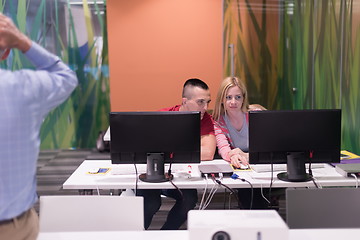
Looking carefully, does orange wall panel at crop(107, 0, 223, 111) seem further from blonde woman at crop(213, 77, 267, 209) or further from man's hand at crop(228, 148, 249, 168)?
man's hand at crop(228, 148, 249, 168)

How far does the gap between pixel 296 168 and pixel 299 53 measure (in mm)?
2622

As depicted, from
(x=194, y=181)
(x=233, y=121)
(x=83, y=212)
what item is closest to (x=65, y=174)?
(x=233, y=121)

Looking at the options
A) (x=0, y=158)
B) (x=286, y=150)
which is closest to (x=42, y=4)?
(x=286, y=150)

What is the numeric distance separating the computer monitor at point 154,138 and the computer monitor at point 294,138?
14.2 inches

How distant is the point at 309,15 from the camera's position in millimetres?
4320

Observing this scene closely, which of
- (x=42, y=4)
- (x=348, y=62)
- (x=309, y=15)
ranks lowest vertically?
(x=348, y=62)

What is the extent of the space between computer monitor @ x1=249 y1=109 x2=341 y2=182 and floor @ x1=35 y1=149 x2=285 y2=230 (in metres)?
1.20

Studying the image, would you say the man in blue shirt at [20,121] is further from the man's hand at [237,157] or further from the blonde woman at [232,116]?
the blonde woman at [232,116]

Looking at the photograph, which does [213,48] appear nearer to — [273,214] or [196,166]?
[196,166]

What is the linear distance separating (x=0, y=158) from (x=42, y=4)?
17.3ft

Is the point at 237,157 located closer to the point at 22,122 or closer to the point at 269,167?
the point at 269,167

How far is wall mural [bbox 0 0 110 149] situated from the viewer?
5.88m

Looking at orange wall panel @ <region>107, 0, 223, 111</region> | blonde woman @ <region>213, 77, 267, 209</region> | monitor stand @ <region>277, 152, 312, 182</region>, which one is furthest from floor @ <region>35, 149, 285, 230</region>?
monitor stand @ <region>277, 152, 312, 182</region>

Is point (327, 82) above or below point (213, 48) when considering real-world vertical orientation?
below
